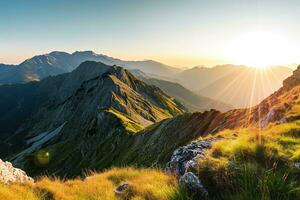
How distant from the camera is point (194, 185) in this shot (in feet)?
30.9

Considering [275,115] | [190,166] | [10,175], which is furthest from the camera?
[275,115]

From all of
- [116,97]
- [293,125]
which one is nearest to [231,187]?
[293,125]

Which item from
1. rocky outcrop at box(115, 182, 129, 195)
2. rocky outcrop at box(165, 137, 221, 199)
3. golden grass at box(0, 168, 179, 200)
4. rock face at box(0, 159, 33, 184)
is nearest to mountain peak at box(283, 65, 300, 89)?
rocky outcrop at box(165, 137, 221, 199)

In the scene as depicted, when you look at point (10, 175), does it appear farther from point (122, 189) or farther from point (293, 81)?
point (293, 81)

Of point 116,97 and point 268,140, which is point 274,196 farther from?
point 116,97

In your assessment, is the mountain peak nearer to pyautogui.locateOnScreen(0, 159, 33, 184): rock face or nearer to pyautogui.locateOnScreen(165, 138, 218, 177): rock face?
pyautogui.locateOnScreen(165, 138, 218, 177): rock face

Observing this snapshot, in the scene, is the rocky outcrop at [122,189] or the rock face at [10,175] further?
the rock face at [10,175]

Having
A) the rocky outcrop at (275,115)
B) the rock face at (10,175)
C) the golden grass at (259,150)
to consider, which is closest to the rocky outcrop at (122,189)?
the golden grass at (259,150)

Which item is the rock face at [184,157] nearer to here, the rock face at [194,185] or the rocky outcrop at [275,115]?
the rock face at [194,185]

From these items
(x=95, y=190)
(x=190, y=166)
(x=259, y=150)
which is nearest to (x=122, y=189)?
(x=95, y=190)

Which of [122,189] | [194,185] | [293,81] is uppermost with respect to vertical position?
[293,81]

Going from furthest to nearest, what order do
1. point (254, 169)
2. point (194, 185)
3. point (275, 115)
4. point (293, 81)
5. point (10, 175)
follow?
point (293, 81) < point (275, 115) < point (10, 175) < point (254, 169) < point (194, 185)

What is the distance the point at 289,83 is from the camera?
1916 inches

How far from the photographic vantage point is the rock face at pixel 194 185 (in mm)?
9281
